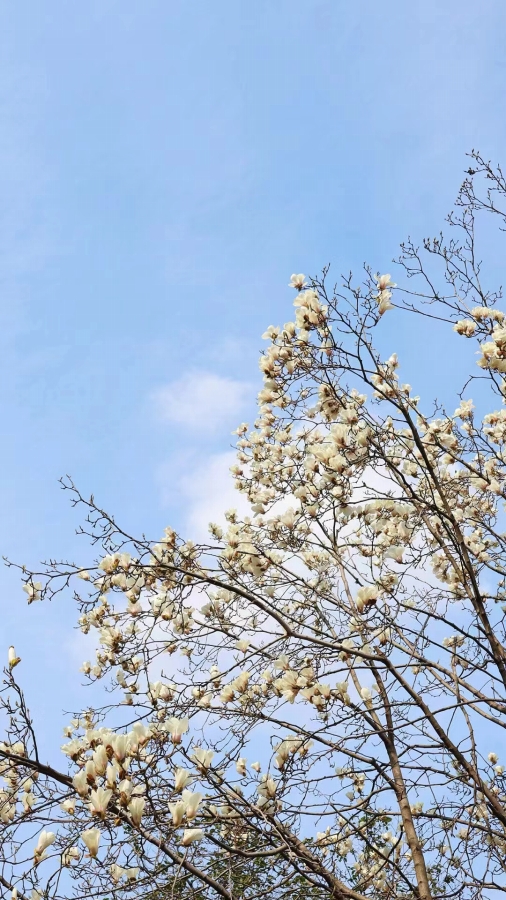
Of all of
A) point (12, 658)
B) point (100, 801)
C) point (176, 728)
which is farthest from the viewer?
point (12, 658)

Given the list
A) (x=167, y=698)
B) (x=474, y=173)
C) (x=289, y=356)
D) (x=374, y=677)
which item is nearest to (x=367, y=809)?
(x=374, y=677)

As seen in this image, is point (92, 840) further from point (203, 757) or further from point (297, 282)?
point (297, 282)

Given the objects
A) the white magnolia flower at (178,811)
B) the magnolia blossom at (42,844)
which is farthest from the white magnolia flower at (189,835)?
the magnolia blossom at (42,844)

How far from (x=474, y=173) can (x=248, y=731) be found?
3349 millimetres

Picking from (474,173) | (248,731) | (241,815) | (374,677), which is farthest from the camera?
(374,677)

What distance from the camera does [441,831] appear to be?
167 inches

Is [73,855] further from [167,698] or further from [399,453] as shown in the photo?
[399,453]

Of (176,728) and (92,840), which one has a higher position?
(176,728)

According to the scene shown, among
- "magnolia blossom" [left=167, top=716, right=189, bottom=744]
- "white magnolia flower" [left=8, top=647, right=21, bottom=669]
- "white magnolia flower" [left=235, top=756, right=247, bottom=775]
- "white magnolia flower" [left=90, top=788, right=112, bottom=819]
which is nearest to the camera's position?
"white magnolia flower" [left=90, top=788, right=112, bottom=819]

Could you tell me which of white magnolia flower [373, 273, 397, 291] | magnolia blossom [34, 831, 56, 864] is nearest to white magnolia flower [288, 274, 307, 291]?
white magnolia flower [373, 273, 397, 291]

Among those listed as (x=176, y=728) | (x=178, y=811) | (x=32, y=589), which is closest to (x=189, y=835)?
(x=178, y=811)

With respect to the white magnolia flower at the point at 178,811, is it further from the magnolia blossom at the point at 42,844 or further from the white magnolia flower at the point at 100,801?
the magnolia blossom at the point at 42,844

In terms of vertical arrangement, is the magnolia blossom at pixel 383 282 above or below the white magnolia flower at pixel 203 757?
above

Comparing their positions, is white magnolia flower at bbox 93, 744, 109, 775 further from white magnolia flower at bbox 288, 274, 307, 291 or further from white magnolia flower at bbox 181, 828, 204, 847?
white magnolia flower at bbox 288, 274, 307, 291
